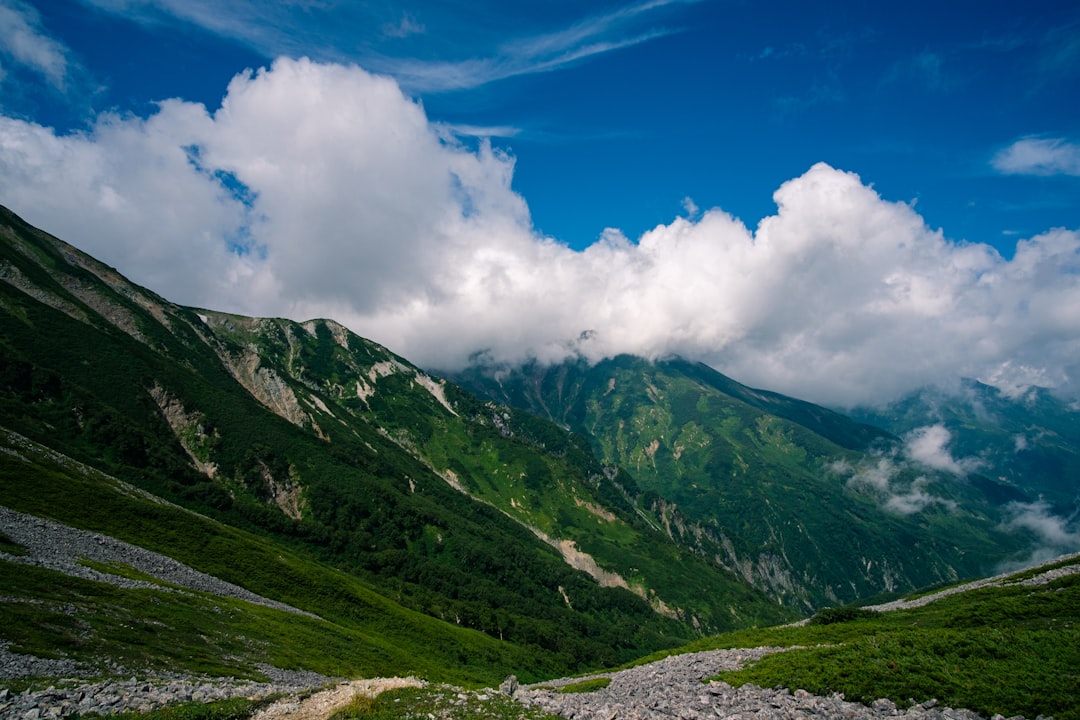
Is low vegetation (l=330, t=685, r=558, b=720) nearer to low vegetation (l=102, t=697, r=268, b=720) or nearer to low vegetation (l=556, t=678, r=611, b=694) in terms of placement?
low vegetation (l=102, t=697, r=268, b=720)

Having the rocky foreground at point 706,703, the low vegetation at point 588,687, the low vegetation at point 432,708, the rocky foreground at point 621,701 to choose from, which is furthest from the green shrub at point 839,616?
the low vegetation at point 432,708

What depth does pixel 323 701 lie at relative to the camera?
32062 millimetres

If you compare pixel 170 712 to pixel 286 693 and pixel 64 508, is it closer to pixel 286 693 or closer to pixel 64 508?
pixel 286 693

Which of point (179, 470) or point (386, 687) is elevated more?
point (386, 687)

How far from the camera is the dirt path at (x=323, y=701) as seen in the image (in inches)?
1141

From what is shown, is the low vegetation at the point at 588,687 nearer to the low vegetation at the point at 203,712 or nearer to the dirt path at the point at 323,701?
the dirt path at the point at 323,701

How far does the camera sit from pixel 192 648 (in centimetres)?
5581

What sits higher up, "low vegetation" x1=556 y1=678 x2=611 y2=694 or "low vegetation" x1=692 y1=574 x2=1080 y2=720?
"low vegetation" x1=692 y1=574 x2=1080 y2=720

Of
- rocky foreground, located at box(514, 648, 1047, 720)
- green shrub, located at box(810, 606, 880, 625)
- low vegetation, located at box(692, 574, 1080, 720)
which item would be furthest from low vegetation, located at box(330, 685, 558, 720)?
green shrub, located at box(810, 606, 880, 625)

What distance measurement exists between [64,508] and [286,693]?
9397 centimetres

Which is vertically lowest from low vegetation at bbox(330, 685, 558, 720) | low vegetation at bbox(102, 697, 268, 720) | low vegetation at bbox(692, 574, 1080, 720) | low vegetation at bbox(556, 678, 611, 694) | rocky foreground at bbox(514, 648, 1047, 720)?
low vegetation at bbox(556, 678, 611, 694)

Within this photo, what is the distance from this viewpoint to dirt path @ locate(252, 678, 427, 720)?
95.0ft

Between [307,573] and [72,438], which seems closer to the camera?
[307,573]

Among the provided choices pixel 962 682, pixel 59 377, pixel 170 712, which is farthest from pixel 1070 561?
pixel 59 377
